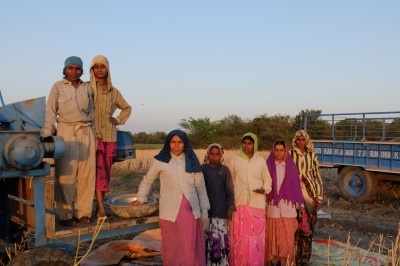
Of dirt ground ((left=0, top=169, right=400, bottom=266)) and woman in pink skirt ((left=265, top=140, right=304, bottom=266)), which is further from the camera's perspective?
dirt ground ((left=0, top=169, right=400, bottom=266))

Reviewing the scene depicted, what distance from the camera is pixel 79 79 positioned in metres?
3.78

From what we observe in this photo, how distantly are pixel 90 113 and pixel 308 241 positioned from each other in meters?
3.21

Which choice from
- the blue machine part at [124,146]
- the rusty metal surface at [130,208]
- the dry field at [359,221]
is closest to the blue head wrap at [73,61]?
the blue machine part at [124,146]

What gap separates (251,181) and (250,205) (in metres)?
0.27

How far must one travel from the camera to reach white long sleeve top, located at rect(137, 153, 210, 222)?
3865 millimetres

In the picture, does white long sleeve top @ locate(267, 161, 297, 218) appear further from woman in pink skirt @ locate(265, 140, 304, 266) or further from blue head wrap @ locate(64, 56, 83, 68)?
blue head wrap @ locate(64, 56, 83, 68)

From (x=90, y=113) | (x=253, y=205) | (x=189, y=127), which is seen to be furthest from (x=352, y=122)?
(x=189, y=127)

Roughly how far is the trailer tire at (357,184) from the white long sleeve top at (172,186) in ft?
22.9

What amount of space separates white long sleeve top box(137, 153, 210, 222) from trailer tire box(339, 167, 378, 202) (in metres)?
6.98

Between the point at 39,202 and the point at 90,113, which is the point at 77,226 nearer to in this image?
the point at 39,202

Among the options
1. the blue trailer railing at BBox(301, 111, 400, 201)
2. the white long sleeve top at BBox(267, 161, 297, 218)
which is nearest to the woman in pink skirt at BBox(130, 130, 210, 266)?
the white long sleeve top at BBox(267, 161, 297, 218)

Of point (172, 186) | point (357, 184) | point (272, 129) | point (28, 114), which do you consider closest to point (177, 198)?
point (172, 186)

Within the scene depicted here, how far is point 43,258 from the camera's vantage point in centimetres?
287

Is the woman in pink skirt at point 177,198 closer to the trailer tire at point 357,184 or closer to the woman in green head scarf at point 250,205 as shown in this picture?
the woman in green head scarf at point 250,205
